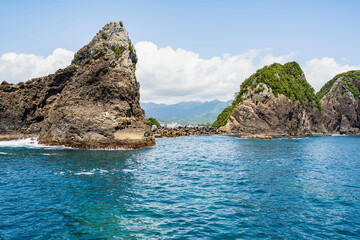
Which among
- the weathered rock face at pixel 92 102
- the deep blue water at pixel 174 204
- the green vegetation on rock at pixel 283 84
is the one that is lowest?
the deep blue water at pixel 174 204

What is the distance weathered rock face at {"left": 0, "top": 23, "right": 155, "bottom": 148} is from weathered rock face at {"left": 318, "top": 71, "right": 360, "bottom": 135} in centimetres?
16569

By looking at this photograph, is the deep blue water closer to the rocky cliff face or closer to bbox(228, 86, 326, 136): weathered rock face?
bbox(228, 86, 326, 136): weathered rock face

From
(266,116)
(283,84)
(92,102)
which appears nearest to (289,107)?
(266,116)

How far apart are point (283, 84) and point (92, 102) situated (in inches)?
5173

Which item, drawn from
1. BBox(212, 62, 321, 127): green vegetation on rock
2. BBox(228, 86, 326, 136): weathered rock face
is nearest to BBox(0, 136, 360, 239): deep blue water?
BBox(228, 86, 326, 136): weathered rock face

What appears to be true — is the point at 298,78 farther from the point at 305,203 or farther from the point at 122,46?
the point at 305,203

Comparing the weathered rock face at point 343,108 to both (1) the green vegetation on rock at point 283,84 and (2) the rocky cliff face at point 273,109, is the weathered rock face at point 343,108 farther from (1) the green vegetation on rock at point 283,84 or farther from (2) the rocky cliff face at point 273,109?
(2) the rocky cliff face at point 273,109

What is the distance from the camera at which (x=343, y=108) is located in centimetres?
17612

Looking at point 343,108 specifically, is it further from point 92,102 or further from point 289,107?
point 92,102

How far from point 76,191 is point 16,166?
45.1ft

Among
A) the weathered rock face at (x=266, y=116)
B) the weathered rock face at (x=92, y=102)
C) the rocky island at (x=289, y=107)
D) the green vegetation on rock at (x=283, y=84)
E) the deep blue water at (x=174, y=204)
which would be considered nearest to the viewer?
the deep blue water at (x=174, y=204)

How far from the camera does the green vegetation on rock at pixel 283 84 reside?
146875 millimetres

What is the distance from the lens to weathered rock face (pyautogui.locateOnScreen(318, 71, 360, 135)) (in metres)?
173

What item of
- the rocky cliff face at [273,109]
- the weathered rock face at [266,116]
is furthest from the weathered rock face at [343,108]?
the weathered rock face at [266,116]
